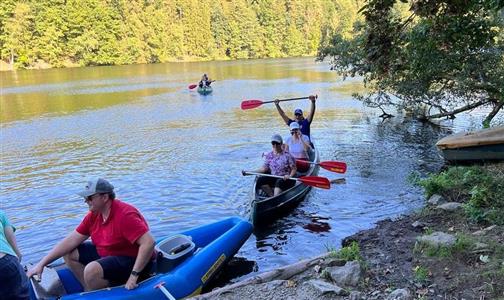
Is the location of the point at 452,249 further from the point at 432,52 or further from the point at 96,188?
the point at 432,52

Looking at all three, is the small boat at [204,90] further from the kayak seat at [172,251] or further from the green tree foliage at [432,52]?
the kayak seat at [172,251]

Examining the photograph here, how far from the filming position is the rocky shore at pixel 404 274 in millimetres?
4500

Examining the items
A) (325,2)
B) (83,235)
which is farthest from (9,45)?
(325,2)

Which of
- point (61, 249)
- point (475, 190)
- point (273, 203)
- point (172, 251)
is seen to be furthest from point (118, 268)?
point (475, 190)

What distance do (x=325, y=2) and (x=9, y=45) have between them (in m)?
80.2

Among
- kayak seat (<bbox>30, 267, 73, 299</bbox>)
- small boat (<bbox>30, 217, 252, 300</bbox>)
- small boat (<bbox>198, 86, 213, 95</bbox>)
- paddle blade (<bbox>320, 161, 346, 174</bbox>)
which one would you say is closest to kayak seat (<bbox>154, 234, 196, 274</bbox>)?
small boat (<bbox>30, 217, 252, 300</bbox>)

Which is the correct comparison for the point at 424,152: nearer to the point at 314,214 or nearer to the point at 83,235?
the point at 314,214

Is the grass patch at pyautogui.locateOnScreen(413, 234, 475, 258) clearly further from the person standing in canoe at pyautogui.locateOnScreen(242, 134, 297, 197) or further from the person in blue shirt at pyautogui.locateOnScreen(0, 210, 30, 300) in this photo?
the person in blue shirt at pyautogui.locateOnScreen(0, 210, 30, 300)

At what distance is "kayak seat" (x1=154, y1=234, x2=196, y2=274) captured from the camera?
5547mm

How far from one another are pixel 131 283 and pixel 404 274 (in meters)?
2.81

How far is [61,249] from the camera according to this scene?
5.18m

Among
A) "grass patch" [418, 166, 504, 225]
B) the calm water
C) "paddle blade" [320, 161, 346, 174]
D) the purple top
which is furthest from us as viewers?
"paddle blade" [320, 161, 346, 174]

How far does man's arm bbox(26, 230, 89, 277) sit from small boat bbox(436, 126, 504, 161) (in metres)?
9.01

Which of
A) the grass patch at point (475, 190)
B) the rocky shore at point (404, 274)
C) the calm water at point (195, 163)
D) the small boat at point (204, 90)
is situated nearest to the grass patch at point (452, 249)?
the rocky shore at point (404, 274)
